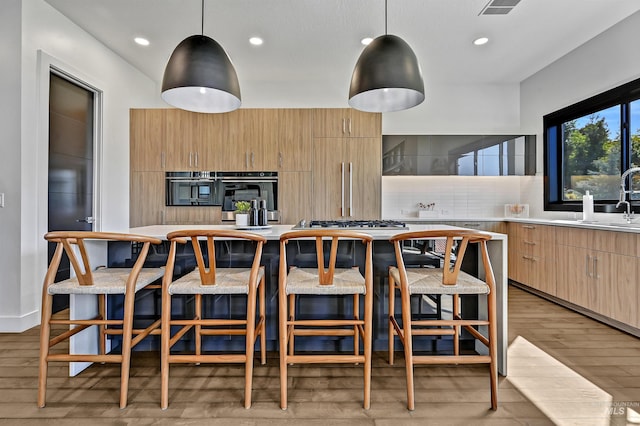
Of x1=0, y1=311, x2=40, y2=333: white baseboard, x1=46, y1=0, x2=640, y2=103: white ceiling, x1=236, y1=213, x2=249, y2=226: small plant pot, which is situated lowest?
x1=0, y1=311, x2=40, y2=333: white baseboard

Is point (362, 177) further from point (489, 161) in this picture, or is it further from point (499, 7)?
point (499, 7)

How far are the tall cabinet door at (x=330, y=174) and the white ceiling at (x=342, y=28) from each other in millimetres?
979

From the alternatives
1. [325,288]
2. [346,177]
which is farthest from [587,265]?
[325,288]

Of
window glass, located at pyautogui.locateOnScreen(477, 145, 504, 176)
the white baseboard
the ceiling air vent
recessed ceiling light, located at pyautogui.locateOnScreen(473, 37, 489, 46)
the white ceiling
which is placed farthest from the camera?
window glass, located at pyautogui.locateOnScreen(477, 145, 504, 176)

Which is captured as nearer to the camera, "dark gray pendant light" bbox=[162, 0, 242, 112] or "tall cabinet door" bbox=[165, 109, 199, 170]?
"dark gray pendant light" bbox=[162, 0, 242, 112]

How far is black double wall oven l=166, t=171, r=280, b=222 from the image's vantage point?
4.17 meters

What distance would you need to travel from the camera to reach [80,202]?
3.39 m

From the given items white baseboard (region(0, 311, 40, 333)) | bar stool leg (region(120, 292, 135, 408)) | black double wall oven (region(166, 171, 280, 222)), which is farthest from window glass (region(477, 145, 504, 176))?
white baseboard (region(0, 311, 40, 333))

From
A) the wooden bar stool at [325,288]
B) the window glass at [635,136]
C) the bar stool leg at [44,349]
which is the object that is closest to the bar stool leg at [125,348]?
the bar stool leg at [44,349]

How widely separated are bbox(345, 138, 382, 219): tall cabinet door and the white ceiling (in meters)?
1.00

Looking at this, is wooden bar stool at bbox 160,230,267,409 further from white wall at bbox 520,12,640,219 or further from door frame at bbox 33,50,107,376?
white wall at bbox 520,12,640,219

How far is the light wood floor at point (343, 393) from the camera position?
159 centimetres

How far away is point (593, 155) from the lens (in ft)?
12.2

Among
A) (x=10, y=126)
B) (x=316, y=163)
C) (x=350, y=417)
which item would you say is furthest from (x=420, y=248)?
(x=10, y=126)
